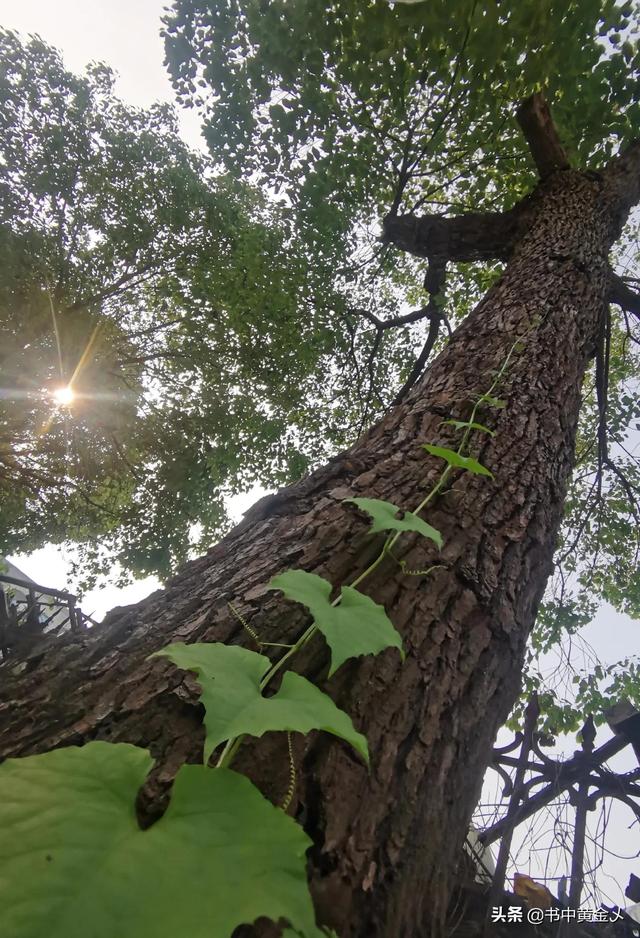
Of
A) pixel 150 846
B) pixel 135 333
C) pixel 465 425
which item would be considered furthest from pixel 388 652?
pixel 135 333

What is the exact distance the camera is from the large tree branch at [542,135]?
2631 mm

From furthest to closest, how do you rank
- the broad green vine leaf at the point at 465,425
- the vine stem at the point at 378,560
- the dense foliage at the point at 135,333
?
the dense foliage at the point at 135,333, the broad green vine leaf at the point at 465,425, the vine stem at the point at 378,560

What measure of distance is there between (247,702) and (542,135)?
321 cm

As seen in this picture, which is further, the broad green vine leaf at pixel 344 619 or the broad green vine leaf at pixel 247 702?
the broad green vine leaf at pixel 344 619

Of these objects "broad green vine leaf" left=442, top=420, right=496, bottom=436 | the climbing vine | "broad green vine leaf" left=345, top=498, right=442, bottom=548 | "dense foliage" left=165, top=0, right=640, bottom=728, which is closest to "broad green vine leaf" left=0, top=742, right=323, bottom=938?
the climbing vine

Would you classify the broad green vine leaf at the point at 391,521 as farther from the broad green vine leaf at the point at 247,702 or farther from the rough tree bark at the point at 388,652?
the broad green vine leaf at the point at 247,702

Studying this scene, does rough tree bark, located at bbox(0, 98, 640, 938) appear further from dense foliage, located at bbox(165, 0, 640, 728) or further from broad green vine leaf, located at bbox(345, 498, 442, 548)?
dense foliage, located at bbox(165, 0, 640, 728)

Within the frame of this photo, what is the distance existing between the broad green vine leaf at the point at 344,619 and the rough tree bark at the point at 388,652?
9 centimetres

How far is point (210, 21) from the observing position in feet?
9.52

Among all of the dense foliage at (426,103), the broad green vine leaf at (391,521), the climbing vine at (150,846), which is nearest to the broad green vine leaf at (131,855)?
the climbing vine at (150,846)

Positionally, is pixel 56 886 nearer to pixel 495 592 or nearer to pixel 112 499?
pixel 495 592

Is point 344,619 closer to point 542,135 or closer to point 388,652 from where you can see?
point 388,652

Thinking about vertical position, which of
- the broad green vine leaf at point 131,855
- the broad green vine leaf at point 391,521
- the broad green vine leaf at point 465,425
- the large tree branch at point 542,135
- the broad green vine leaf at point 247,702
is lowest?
the broad green vine leaf at point 131,855

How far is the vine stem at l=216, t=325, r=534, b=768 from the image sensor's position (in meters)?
0.52
